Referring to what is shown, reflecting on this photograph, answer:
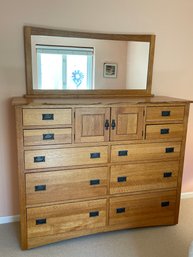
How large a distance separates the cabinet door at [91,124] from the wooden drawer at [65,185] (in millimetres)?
283

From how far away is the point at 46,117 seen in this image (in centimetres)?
198

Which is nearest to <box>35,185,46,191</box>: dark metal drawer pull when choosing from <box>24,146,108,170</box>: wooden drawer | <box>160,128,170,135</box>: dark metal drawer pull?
<box>24,146,108,170</box>: wooden drawer

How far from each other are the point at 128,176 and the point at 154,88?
1.05 m

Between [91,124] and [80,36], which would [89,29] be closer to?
[80,36]

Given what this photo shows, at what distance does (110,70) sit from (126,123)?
A: 2.09 ft

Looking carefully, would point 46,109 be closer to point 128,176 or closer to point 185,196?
point 128,176

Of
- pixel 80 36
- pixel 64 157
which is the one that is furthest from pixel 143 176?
pixel 80 36

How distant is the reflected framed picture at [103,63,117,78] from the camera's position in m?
2.51

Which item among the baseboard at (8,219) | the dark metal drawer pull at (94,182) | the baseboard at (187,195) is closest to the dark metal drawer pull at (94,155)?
the dark metal drawer pull at (94,182)

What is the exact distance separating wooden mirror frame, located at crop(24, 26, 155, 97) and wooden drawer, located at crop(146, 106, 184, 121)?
465 millimetres

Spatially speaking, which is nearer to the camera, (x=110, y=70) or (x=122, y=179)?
(x=122, y=179)

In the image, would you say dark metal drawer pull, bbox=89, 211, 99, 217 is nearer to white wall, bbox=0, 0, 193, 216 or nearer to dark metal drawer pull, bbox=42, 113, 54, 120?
white wall, bbox=0, 0, 193, 216

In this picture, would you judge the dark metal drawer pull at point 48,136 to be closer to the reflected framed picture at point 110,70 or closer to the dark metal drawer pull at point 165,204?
the reflected framed picture at point 110,70

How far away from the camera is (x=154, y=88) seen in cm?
278
